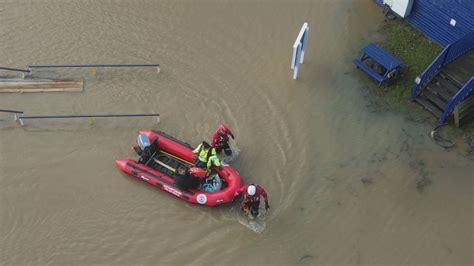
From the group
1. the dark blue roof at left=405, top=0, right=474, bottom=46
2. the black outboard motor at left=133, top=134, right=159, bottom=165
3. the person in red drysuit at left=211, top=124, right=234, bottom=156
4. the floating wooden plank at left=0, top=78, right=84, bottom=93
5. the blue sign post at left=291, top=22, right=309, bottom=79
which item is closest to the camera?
the person in red drysuit at left=211, top=124, right=234, bottom=156

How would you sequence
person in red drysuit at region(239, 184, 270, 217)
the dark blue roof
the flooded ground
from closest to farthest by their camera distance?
person in red drysuit at region(239, 184, 270, 217) < the flooded ground < the dark blue roof

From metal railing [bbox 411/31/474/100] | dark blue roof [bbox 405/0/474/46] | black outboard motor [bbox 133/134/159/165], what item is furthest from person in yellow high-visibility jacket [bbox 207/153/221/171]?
dark blue roof [bbox 405/0/474/46]

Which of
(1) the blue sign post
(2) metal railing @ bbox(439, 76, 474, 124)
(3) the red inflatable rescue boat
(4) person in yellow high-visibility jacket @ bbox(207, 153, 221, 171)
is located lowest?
(3) the red inflatable rescue boat

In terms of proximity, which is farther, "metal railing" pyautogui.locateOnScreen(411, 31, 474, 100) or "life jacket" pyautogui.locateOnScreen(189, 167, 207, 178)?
"metal railing" pyautogui.locateOnScreen(411, 31, 474, 100)

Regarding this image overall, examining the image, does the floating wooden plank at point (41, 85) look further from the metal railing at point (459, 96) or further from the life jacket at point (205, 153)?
the metal railing at point (459, 96)

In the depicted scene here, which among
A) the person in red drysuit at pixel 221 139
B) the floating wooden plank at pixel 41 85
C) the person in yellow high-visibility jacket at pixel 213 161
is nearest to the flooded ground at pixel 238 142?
the floating wooden plank at pixel 41 85

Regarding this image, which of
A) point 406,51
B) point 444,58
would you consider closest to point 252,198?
point 444,58

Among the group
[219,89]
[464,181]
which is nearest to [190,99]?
[219,89]

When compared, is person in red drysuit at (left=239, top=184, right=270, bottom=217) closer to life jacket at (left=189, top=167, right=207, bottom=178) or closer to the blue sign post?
life jacket at (left=189, top=167, right=207, bottom=178)
